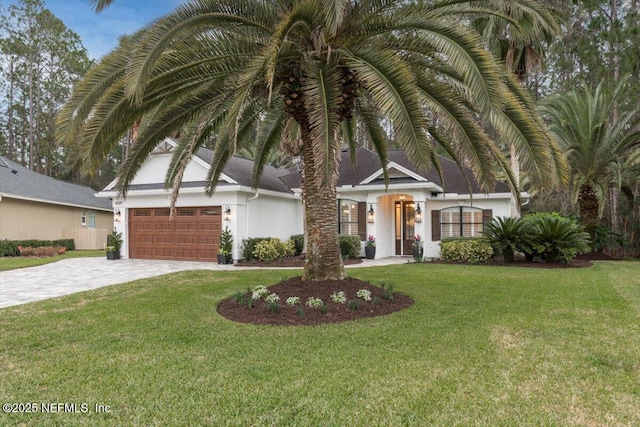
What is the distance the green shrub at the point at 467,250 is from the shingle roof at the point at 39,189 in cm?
1963

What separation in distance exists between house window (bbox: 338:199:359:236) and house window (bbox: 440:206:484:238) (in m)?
3.62

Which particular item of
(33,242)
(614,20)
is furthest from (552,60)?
(33,242)

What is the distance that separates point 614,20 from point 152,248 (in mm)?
21573

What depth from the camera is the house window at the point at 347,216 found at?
17250mm

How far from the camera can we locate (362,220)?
1691 centimetres

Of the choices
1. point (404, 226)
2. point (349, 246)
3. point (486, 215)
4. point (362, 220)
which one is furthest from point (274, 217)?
point (486, 215)

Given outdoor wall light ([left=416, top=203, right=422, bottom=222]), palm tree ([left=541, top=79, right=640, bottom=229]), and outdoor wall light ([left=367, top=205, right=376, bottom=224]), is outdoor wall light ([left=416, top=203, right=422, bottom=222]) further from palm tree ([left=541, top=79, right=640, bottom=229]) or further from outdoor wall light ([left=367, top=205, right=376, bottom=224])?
palm tree ([left=541, top=79, right=640, bottom=229])

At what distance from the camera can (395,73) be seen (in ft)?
18.2

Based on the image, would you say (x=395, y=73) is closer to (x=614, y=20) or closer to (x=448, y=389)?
(x=448, y=389)

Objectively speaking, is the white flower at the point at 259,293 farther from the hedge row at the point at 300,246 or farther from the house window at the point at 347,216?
the house window at the point at 347,216

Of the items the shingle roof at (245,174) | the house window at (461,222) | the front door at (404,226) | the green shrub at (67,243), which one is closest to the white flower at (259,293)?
the shingle roof at (245,174)

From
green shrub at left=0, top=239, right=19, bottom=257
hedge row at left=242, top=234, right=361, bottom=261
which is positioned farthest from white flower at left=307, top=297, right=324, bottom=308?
green shrub at left=0, top=239, right=19, bottom=257

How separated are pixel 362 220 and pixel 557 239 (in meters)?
7.09

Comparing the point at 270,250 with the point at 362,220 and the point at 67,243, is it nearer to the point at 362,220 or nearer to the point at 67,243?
the point at 362,220
